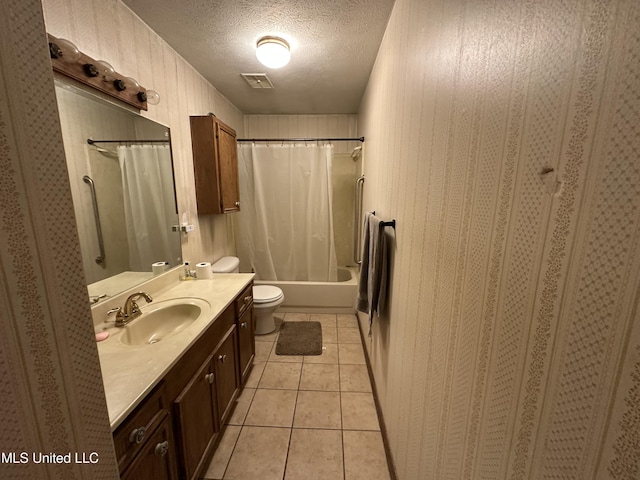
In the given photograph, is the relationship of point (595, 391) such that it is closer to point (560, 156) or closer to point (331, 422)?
point (560, 156)

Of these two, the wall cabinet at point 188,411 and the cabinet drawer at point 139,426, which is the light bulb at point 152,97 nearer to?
the wall cabinet at point 188,411

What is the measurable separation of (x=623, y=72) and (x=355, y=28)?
5.46ft

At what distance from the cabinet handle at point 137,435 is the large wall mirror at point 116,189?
0.72 meters

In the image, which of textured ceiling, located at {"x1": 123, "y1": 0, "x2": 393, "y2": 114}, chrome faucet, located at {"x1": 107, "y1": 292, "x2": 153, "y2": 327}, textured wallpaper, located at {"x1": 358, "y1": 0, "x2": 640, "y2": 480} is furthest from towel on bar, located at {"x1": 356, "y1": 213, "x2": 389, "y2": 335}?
chrome faucet, located at {"x1": 107, "y1": 292, "x2": 153, "y2": 327}

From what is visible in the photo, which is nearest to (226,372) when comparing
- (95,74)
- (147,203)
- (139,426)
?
(139,426)

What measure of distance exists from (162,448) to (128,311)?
26.7 inches

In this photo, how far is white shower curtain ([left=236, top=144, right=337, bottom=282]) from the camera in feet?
8.86

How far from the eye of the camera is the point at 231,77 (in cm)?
213

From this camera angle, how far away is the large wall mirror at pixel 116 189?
111 cm

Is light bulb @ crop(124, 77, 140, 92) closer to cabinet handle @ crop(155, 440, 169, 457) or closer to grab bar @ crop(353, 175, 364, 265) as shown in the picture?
cabinet handle @ crop(155, 440, 169, 457)

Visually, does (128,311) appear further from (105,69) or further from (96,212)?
(105,69)

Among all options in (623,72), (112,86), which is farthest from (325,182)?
(623,72)

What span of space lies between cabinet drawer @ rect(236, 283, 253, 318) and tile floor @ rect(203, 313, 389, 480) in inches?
25.0

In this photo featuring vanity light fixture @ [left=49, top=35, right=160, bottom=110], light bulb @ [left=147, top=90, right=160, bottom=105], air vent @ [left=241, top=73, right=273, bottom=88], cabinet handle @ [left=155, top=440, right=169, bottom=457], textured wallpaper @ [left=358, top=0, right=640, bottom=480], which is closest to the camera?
textured wallpaper @ [left=358, top=0, right=640, bottom=480]
